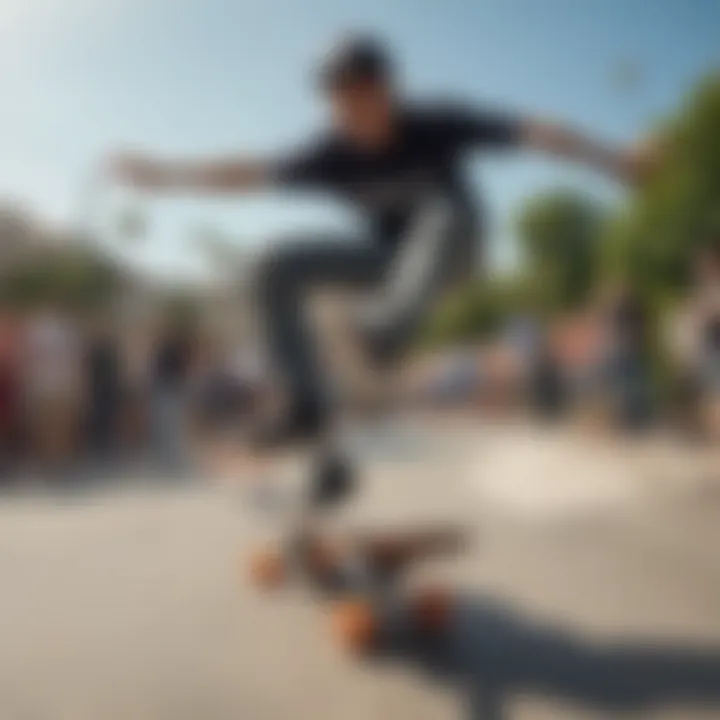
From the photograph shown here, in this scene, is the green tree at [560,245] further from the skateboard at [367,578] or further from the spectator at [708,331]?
the skateboard at [367,578]

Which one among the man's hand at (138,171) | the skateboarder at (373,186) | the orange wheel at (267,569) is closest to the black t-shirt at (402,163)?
the skateboarder at (373,186)

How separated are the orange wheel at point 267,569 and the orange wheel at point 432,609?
17 centimetres

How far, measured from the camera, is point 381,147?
126 cm

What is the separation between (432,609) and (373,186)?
0.47 m

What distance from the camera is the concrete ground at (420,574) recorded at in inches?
50.4

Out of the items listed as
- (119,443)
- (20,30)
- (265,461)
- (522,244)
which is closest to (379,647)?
(265,461)

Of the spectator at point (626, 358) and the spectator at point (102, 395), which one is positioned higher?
the spectator at point (626, 358)

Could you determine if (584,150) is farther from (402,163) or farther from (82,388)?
(82,388)

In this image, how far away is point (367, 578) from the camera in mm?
1395

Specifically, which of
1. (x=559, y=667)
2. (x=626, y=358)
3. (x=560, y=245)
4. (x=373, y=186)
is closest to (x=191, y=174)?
(x=373, y=186)

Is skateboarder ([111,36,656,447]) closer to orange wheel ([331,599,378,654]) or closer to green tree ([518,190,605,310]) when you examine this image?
green tree ([518,190,605,310])

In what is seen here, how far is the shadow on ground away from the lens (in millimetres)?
1350

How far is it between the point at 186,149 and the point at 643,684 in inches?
30.2

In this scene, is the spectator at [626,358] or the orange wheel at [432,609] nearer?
the spectator at [626,358]
